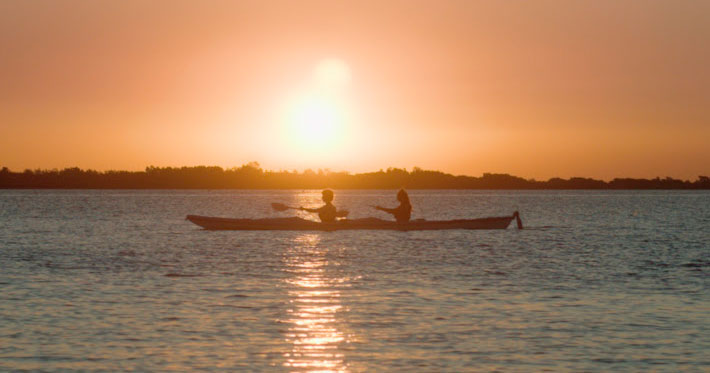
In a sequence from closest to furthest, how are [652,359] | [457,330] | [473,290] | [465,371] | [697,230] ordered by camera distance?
[465,371], [652,359], [457,330], [473,290], [697,230]

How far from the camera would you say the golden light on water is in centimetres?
1391

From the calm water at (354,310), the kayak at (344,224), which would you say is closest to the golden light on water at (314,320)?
the calm water at (354,310)

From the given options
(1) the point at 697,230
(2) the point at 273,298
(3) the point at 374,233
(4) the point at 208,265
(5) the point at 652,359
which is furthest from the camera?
(1) the point at 697,230

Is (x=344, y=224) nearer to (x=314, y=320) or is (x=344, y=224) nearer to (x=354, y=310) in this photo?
(x=354, y=310)

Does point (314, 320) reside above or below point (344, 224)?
below

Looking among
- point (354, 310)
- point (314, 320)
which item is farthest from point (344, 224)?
point (314, 320)

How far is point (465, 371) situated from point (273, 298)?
896cm

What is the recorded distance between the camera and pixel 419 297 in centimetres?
2184

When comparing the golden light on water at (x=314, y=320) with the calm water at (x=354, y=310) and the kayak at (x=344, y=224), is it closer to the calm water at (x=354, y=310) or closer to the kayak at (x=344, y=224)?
the calm water at (x=354, y=310)

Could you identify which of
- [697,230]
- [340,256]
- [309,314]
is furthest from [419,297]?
[697,230]

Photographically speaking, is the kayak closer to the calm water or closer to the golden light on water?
the calm water

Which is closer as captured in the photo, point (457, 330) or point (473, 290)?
point (457, 330)

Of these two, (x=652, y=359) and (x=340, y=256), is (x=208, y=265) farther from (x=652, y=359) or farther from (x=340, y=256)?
(x=652, y=359)

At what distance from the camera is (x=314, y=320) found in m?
18.0
